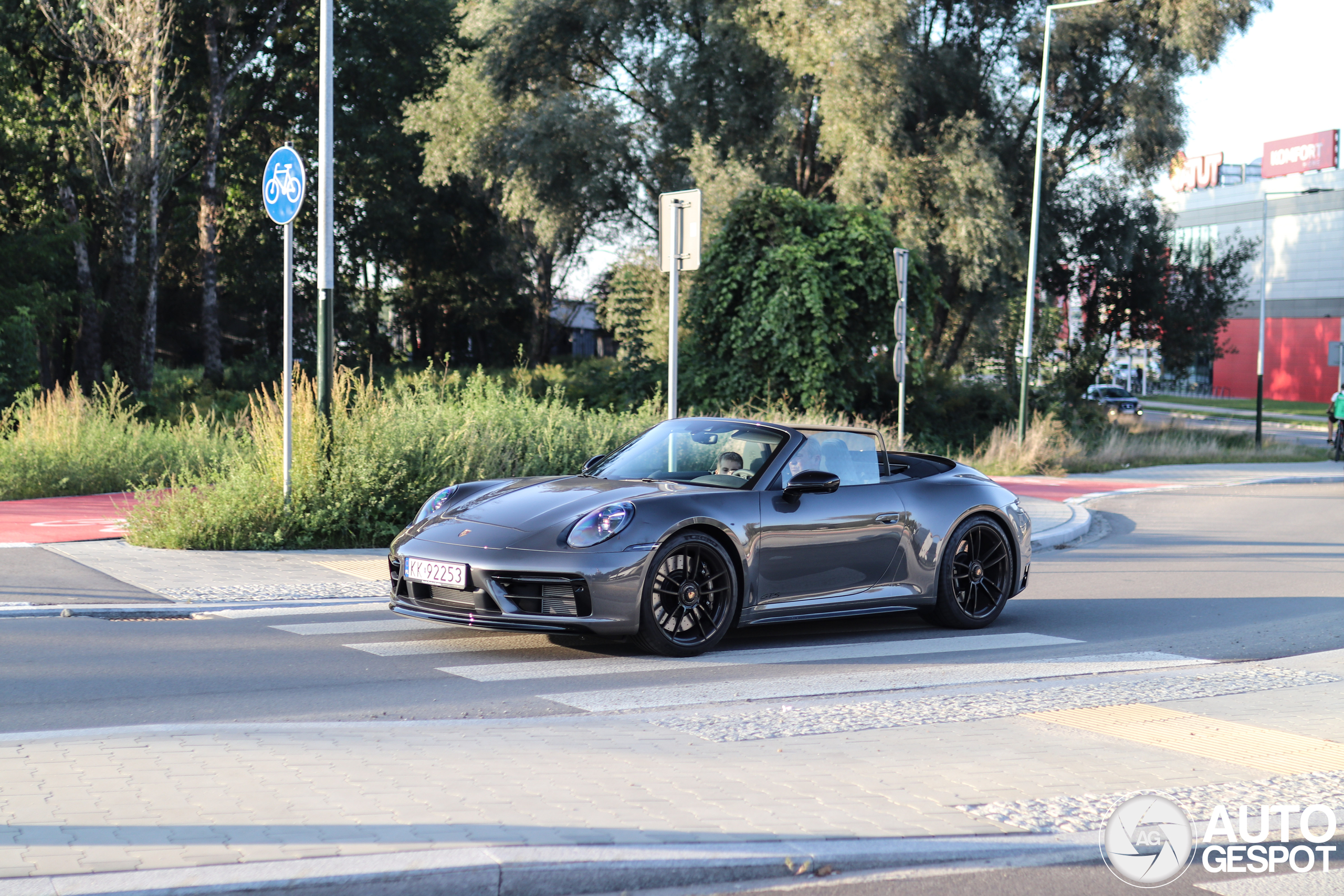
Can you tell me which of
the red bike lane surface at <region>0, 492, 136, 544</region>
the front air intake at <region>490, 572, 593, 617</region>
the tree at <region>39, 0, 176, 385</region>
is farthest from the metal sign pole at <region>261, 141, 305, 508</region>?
the tree at <region>39, 0, 176, 385</region>

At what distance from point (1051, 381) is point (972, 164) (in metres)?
5.63

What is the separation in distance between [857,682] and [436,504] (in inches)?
118

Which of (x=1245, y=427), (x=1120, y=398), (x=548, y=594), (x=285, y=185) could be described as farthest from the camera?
(x=1120, y=398)

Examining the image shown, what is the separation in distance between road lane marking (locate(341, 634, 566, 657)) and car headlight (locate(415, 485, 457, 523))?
2.57 ft

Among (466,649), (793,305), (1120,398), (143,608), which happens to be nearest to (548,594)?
(466,649)

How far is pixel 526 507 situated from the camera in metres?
7.99

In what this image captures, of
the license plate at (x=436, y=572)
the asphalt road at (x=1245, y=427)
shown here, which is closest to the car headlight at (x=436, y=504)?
the license plate at (x=436, y=572)

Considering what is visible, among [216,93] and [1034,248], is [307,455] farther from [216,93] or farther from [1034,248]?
[216,93]

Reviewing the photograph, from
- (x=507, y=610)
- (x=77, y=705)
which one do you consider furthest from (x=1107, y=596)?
(x=77, y=705)

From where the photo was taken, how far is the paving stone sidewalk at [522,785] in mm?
4055

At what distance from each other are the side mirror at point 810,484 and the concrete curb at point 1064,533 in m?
6.50

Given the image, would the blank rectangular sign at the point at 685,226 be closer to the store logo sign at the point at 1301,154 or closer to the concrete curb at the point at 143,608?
the concrete curb at the point at 143,608

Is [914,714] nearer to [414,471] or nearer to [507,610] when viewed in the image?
[507,610]

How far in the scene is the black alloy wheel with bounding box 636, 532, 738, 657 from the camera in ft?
25.3
